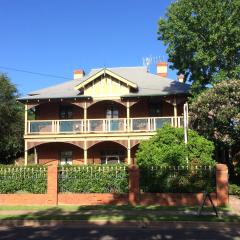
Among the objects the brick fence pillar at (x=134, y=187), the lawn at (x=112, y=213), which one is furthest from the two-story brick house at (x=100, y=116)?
the lawn at (x=112, y=213)

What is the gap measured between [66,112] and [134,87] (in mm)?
5673

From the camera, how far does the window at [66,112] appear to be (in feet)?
109

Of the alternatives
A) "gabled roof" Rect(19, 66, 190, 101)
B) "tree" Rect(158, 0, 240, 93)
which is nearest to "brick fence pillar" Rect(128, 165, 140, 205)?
"tree" Rect(158, 0, 240, 93)

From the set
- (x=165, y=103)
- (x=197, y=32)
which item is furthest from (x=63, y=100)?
(x=197, y=32)

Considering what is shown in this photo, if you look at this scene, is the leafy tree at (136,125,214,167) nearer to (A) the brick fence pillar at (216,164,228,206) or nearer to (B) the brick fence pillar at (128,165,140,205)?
(B) the brick fence pillar at (128,165,140,205)

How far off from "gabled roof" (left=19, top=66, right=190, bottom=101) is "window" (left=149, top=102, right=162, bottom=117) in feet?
4.23

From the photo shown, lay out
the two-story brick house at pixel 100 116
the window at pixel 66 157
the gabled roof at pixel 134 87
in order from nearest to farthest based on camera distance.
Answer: the two-story brick house at pixel 100 116 → the gabled roof at pixel 134 87 → the window at pixel 66 157

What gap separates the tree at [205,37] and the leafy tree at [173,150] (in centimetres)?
515

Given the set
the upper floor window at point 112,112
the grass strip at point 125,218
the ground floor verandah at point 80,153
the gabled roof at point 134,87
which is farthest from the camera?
the upper floor window at point 112,112

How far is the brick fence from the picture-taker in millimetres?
18109

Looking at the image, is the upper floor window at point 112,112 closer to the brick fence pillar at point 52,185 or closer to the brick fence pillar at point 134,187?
the brick fence pillar at point 52,185

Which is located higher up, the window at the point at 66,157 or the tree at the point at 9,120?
the tree at the point at 9,120

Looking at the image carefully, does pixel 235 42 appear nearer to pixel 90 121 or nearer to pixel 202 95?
pixel 202 95

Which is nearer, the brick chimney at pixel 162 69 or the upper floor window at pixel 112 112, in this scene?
the upper floor window at pixel 112 112
